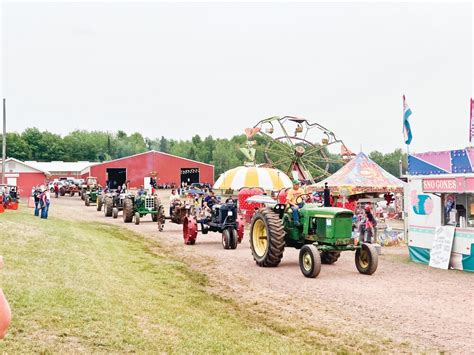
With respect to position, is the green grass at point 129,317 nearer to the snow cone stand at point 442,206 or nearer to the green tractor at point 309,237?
the green tractor at point 309,237

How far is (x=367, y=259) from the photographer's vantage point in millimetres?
11102

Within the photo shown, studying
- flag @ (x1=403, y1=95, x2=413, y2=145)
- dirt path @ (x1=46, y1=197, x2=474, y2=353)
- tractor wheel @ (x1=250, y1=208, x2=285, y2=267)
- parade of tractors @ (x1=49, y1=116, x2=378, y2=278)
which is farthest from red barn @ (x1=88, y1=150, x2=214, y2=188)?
tractor wheel @ (x1=250, y1=208, x2=285, y2=267)

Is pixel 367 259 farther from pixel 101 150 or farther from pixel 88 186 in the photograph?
pixel 101 150

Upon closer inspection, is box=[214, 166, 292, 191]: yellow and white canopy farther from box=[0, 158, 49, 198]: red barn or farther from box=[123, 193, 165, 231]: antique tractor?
box=[0, 158, 49, 198]: red barn

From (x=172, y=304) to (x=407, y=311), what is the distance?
340cm

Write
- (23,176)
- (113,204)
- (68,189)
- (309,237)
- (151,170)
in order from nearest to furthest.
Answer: (309,237) < (113,204) < (68,189) < (23,176) < (151,170)

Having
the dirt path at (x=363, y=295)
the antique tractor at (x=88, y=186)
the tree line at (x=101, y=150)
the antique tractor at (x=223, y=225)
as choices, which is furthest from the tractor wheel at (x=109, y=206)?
the tree line at (x=101, y=150)

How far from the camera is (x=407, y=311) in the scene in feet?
26.0

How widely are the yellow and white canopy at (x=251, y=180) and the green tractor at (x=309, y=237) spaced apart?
9098 mm

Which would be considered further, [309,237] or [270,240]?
[270,240]

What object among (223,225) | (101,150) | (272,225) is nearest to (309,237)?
(272,225)

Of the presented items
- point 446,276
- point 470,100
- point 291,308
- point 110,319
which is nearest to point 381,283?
point 446,276

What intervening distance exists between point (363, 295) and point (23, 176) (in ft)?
159

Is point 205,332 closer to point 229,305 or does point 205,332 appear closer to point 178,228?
point 229,305
